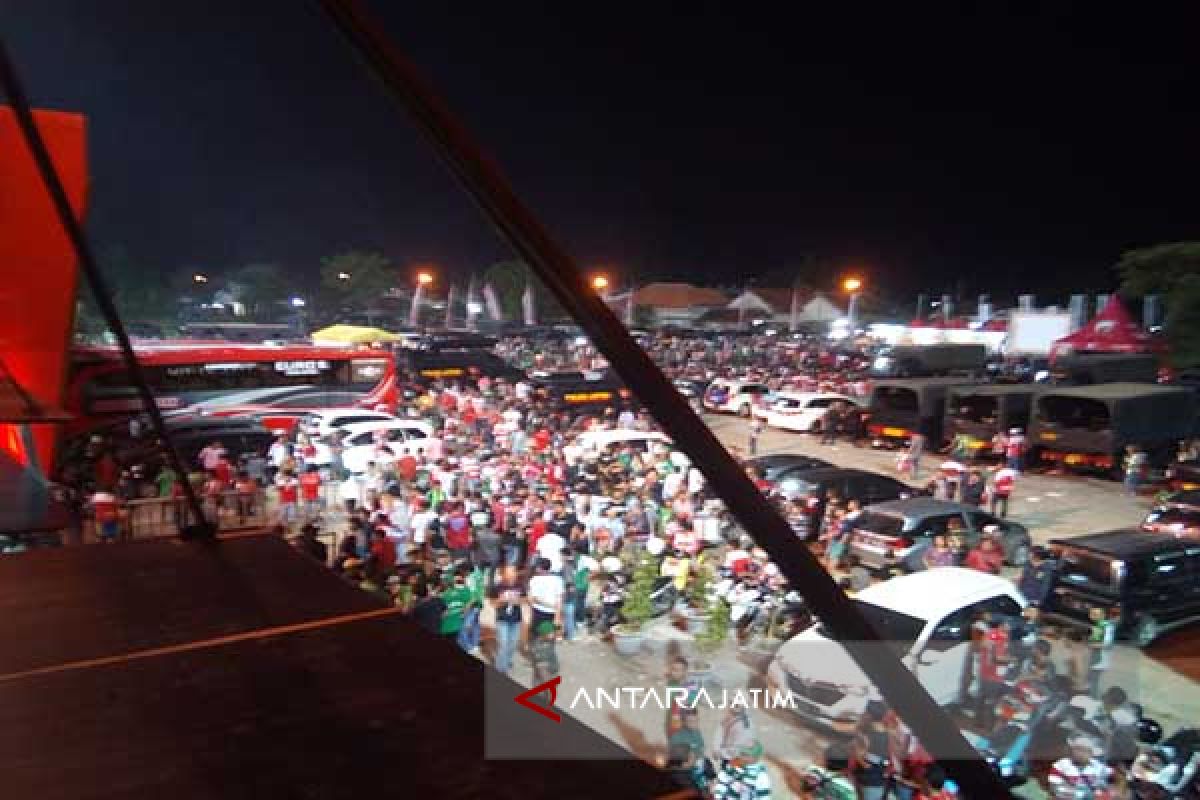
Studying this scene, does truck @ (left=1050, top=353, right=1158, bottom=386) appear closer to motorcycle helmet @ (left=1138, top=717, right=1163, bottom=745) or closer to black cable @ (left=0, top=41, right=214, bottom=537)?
motorcycle helmet @ (left=1138, top=717, right=1163, bottom=745)

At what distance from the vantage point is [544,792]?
130cm

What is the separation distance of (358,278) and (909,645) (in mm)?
59148

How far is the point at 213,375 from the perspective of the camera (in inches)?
746

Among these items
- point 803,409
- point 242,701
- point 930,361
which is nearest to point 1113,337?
point 930,361

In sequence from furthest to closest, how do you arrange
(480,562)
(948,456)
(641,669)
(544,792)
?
(948,456)
(480,562)
(641,669)
(544,792)

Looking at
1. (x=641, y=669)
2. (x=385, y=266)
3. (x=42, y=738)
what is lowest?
(x=641, y=669)

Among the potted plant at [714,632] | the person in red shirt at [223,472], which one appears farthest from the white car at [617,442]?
the potted plant at [714,632]

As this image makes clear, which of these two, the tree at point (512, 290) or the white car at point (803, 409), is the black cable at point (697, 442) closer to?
the white car at point (803, 409)

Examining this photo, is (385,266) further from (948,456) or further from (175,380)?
(948,456)

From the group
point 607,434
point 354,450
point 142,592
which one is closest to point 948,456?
point 607,434

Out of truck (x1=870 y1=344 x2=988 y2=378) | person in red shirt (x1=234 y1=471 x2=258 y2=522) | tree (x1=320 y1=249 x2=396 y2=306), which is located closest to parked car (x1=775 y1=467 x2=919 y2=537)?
person in red shirt (x1=234 y1=471 x2=258 y2=522)

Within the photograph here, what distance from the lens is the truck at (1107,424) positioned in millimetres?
17359

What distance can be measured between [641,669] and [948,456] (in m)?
14.4

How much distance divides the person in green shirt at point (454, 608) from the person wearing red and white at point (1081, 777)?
4803 mm
